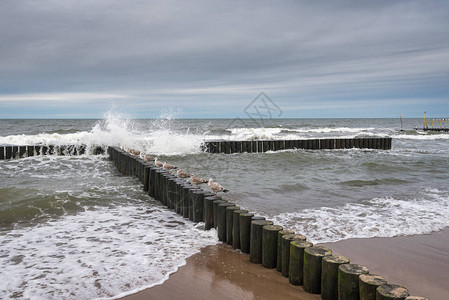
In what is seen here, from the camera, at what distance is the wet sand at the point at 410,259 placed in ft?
12.4

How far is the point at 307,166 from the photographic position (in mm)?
13438

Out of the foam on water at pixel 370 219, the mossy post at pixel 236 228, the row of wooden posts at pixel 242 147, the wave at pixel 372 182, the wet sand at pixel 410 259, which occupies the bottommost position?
the wet sand at pixel 410 259

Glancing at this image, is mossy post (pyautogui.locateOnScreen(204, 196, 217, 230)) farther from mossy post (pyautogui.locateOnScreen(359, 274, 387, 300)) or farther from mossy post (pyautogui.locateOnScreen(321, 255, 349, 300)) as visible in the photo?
mossy post (pyautogui.locateOnScreen(359, 274, 387, 300))

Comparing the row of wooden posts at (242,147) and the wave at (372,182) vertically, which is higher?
the row of wooden posts at (242,147)

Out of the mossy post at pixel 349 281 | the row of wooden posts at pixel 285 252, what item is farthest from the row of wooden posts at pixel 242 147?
the mossy post at pixel 349 281

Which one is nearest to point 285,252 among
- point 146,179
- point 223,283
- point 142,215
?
point 223,283

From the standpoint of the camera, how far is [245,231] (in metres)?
4.51

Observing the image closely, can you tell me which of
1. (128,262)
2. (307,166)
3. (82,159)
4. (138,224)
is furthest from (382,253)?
(82,159)

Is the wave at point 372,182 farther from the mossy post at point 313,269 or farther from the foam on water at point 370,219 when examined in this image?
the mossy post at point 313,269

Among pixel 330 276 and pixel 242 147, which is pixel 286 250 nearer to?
pixel 330 276

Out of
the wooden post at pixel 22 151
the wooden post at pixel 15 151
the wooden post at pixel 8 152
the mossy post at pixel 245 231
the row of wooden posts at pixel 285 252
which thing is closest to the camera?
the row of wooden posts at pixel 285 252

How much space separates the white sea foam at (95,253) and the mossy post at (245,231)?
1.99 ft

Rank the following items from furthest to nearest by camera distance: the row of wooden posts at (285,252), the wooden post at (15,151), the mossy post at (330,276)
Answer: the wooden post at (15,151) < the mossy post at (330,276) < the row of wooden posts at (285,252)

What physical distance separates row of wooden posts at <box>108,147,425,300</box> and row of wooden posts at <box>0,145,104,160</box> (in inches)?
449
